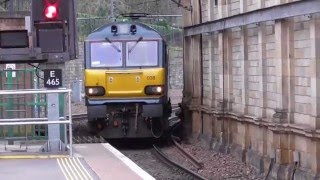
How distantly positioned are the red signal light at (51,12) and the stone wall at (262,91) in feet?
14.1

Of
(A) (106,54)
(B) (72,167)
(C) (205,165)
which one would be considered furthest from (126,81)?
(B) (72,167)

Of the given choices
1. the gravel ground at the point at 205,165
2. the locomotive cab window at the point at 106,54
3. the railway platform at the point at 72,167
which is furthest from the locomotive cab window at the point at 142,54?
the railway platform at the point at 72,167

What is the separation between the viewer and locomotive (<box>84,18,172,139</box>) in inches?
809

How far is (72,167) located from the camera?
11719 millimetres

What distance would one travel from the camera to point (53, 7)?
12375 millimetres

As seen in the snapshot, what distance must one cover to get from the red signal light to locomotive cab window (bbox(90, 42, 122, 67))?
840 cm

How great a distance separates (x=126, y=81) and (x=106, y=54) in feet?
3.30

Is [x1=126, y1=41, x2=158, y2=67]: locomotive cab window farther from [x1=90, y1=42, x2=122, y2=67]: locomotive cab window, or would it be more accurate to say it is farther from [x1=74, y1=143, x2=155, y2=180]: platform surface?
[x1=74, y1=143, x2=155, y2=180]: platform surface

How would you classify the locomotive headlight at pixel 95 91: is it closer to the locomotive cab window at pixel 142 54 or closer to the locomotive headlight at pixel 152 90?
the locomotive cab window at pixel 142 54

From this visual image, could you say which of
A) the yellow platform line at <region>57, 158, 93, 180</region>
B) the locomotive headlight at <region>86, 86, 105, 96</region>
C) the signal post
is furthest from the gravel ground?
the signal post

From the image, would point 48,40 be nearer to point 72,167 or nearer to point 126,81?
point 72,167

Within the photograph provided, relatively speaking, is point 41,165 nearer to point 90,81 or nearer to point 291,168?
point 291,168

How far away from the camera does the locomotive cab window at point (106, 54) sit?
20.8 m

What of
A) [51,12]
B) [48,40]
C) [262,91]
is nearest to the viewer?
[51,12]
